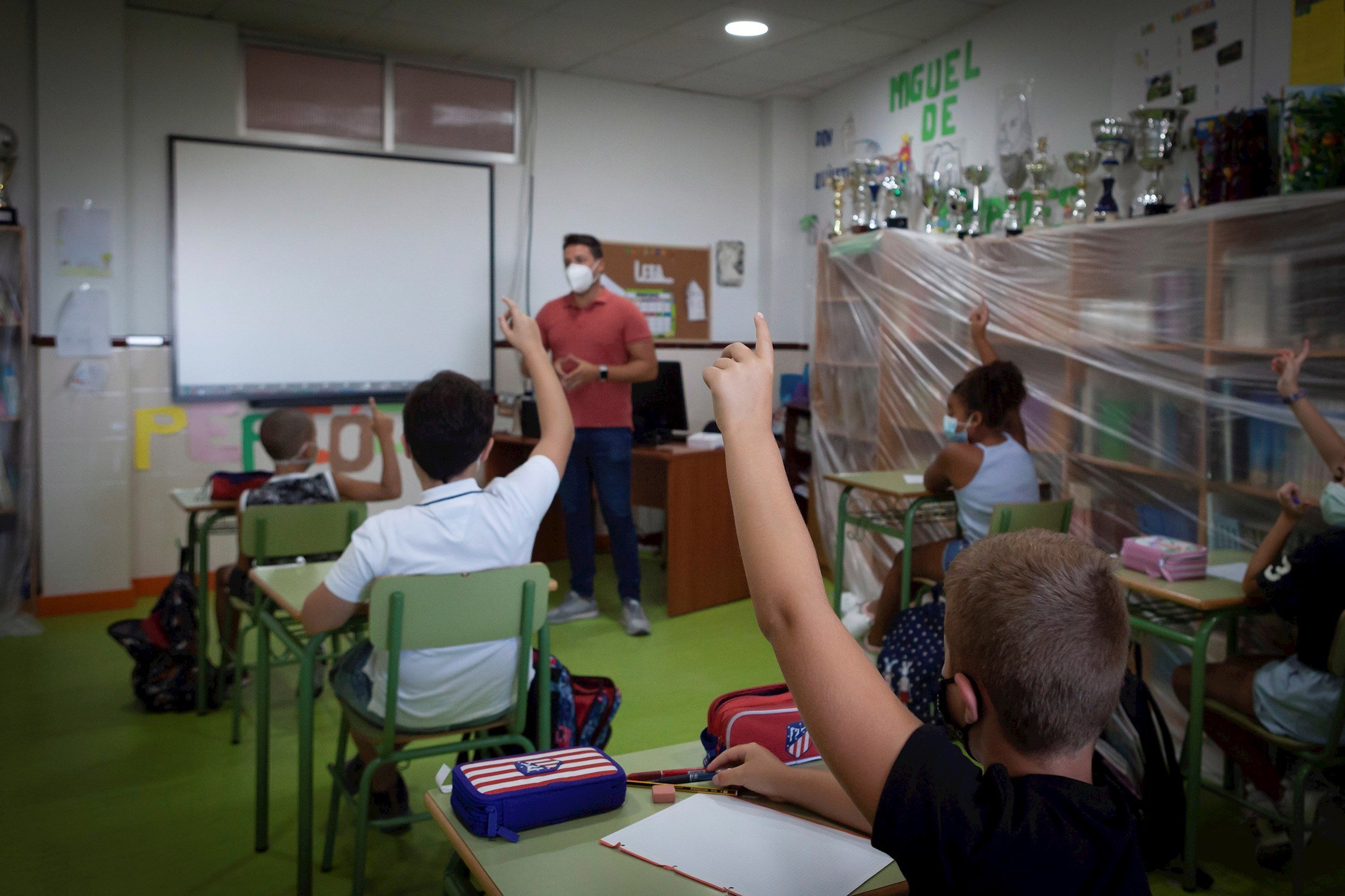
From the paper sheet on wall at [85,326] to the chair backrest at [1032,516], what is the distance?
12.6ft

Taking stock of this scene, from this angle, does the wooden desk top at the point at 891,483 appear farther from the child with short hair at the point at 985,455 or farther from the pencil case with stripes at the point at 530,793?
the pencil case with stripes at the point at 530,793

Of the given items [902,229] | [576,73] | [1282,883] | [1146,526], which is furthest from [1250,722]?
[576,73]

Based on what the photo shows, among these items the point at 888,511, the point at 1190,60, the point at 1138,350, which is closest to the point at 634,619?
the point at 888,511

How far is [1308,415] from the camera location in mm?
2520

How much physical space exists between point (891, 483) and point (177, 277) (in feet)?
11.2

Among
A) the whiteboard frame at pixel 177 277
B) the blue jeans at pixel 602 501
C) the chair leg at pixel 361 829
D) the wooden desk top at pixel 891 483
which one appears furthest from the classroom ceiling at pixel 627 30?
the chair leg at pixel 361 829

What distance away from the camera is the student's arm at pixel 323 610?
1.87 meters

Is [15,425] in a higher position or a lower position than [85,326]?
lower

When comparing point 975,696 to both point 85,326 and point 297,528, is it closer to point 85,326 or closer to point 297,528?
point 297,528

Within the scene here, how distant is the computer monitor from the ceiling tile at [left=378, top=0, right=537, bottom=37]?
1767 millimetres

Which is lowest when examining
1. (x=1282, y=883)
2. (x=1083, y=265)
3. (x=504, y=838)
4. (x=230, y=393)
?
(x=1282, y=883)

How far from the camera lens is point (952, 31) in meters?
4.71

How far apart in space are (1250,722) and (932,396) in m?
2.03

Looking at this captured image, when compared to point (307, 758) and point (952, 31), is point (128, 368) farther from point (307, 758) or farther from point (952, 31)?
point (952, 31)
